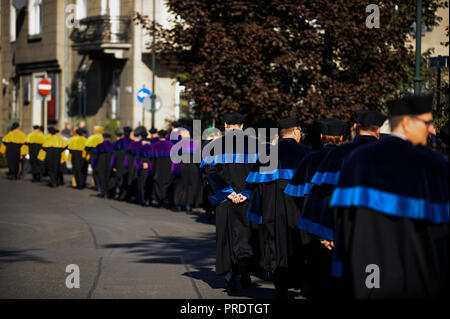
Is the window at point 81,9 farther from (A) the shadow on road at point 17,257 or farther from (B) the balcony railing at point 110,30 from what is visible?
(A) the shadow on road at point 17,257

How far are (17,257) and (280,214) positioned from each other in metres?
4.32

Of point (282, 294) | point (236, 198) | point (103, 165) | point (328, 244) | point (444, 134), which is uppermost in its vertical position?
point (444, 134)

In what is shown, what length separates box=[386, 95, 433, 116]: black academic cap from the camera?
5262 mm

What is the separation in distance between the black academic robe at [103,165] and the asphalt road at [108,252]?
239 cm

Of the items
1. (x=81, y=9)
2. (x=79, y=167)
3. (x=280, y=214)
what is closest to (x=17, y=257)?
(x=280, y=214)

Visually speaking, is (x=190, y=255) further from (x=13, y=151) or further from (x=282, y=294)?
(x=13, y=151)

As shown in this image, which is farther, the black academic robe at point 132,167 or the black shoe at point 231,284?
the black academic robe at point 132,167

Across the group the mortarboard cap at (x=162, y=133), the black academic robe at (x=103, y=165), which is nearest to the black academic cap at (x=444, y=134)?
the mortarboard cap at (x=162, y=133)

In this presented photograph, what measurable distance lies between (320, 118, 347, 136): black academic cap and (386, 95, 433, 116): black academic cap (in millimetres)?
2450

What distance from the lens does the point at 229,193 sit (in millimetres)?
9578

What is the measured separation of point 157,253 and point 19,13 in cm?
3561

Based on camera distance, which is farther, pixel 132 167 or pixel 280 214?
pixel 132 167

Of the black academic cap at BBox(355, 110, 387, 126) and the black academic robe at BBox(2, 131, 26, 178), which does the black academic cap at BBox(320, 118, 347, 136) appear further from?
the black academic robe at BBox(2, 131, 26, 178)

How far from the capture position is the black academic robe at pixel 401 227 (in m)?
5.03
